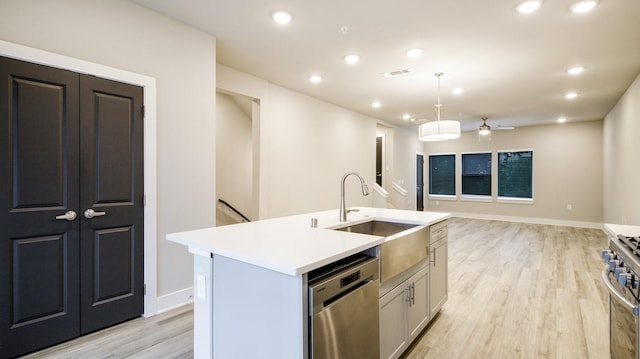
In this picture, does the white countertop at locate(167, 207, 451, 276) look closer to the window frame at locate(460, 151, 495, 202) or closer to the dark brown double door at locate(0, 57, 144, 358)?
the dark brown double door at locate(0, 57, 144, 358)

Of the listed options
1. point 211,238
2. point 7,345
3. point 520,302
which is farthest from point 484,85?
point 7,345

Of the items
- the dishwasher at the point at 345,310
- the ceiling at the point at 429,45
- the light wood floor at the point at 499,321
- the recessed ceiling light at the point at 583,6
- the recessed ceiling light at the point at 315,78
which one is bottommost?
the light wood floor at the point at 499,321

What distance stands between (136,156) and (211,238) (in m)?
1.43

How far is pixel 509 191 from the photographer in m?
9.14

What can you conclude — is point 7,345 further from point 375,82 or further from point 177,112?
point 375,82

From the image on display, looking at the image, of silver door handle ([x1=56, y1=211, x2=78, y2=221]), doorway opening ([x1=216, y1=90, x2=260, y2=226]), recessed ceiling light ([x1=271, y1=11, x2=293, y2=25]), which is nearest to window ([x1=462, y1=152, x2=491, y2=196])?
doorway opening ([x1=216, y1=90, x2=260, y2=226])

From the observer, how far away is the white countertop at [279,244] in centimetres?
133

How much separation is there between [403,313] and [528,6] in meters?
2.67

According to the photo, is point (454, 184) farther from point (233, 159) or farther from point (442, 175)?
point (233, 159)

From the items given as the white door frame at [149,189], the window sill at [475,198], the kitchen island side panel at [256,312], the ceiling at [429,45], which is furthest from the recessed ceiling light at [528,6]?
the window sill at [475,198]

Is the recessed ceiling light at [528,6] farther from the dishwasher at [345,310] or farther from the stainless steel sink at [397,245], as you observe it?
the dishwasher at [345,310]

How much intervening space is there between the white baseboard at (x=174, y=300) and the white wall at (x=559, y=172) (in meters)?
8.91

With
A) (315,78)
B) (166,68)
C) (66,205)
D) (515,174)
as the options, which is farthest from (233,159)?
(515,174)

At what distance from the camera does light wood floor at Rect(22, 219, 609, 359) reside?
2.29 meters
